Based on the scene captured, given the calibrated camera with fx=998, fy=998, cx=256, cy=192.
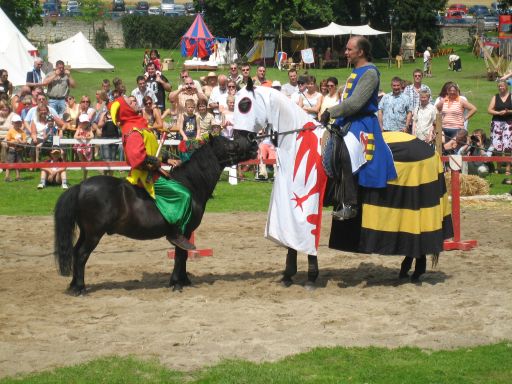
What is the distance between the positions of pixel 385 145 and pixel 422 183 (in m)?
0.59

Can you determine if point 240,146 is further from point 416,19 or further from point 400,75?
Answer: point 416,19

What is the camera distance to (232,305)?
383 inches

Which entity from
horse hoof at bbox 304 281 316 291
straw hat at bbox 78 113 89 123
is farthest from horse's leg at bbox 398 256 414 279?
straw hat at bbox 78 113 89 123

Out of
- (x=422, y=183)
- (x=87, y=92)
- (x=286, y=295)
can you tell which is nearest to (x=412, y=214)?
(x=422, y=183)

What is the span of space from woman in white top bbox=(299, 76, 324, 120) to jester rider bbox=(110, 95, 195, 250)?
8.31 m

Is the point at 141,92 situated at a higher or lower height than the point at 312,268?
higher

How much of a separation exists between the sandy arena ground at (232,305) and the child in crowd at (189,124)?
505 centimetres

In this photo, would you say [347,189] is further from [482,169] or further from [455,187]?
[482,169]

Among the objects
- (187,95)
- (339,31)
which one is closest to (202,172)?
(187,95)

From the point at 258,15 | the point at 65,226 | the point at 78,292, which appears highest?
the point at 258,15

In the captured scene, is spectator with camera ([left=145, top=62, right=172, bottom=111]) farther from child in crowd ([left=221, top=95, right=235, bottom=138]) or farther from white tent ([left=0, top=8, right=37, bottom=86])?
white tent ([left=0, top=8, right=37, bottom=86])

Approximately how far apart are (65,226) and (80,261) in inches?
18.3

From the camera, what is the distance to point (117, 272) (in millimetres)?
11438

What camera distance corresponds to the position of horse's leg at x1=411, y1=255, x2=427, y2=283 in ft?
35.8
